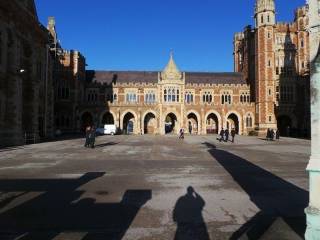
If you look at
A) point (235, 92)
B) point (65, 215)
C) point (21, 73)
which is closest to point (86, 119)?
point (235, 92)

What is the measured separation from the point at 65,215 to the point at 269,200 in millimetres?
4540

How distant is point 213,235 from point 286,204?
115 inches

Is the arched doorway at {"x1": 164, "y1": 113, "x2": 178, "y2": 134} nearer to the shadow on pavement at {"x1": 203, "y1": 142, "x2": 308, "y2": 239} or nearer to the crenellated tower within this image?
the crenellated tower

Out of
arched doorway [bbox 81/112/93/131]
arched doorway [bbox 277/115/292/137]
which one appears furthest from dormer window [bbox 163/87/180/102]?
arched doorway [bbox 277/115/292/137]

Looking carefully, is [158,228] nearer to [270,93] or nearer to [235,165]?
[235,165]

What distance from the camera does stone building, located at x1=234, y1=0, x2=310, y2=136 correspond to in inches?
2505

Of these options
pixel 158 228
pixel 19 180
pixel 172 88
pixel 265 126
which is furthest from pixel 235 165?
pixel 172 88

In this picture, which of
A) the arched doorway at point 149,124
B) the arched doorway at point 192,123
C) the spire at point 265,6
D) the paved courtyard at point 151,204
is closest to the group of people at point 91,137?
the paved courtyard at point 151,204

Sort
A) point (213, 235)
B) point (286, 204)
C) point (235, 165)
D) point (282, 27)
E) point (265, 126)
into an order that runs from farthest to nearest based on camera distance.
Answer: point (282, 27)
point (265, 126)
point (235, 165)
point (286, 204)
point (213, 235)

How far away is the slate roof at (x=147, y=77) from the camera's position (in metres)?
74.4

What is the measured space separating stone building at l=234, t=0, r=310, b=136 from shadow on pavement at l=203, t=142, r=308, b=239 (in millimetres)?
52096

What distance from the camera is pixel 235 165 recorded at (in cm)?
1579

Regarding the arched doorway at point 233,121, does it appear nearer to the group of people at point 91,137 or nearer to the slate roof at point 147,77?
the slate roof at point 147,77

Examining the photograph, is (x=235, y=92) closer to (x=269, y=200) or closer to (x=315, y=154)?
(x=269, y=200)
